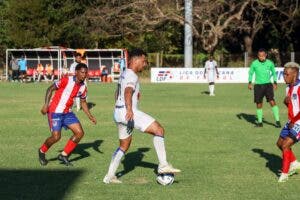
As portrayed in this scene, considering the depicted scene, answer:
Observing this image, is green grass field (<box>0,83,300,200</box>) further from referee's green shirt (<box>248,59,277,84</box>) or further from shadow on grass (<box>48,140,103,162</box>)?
referee's green shirt (<box>248,59,277,84</box>)

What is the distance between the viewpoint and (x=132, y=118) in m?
8.74

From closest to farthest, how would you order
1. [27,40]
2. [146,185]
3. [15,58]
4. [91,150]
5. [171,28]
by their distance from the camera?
[146,185] < [91,150] < [15,58] < [27,40] < [171,28]

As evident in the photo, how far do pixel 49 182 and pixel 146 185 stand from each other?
4.53ft

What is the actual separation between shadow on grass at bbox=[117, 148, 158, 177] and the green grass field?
0.02 metres

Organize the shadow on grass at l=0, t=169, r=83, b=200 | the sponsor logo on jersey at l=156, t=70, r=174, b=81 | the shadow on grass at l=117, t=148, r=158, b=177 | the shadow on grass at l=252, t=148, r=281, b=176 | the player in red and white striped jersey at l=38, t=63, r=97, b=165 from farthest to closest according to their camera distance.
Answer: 1. the sponsor logo on jersey at l=156, t=70, r=174, b=81
2. the player in red and white striped jersey at l=38, t=63, r=97, b=165
3. the shadow on grass at l=252, t=148, r=281, b=176
4. the shadow on grass at l=117, t=148, r=158, b=177
5. the shadow on grass at l=0, t=169, r=83, b=200

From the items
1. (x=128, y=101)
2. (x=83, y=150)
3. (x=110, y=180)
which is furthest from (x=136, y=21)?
(x=128, y=101)

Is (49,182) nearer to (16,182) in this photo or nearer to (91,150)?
(16,182)

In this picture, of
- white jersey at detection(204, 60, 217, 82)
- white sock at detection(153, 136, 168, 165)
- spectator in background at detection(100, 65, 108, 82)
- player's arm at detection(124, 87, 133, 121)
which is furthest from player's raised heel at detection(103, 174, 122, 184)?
spectator in background at detection(100, 65, 108, 82)

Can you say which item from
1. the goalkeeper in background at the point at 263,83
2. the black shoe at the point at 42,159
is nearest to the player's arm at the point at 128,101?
the black shoe at the point at 42,159

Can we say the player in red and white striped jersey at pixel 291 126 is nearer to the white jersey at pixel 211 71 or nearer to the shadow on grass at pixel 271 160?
the shadow on grass at pixel 271 160

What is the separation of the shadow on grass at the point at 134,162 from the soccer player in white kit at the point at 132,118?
894 mm

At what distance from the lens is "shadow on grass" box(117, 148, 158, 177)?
1023cm

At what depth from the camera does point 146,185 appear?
902cm

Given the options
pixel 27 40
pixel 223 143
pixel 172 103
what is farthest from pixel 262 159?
pixel 27 40
